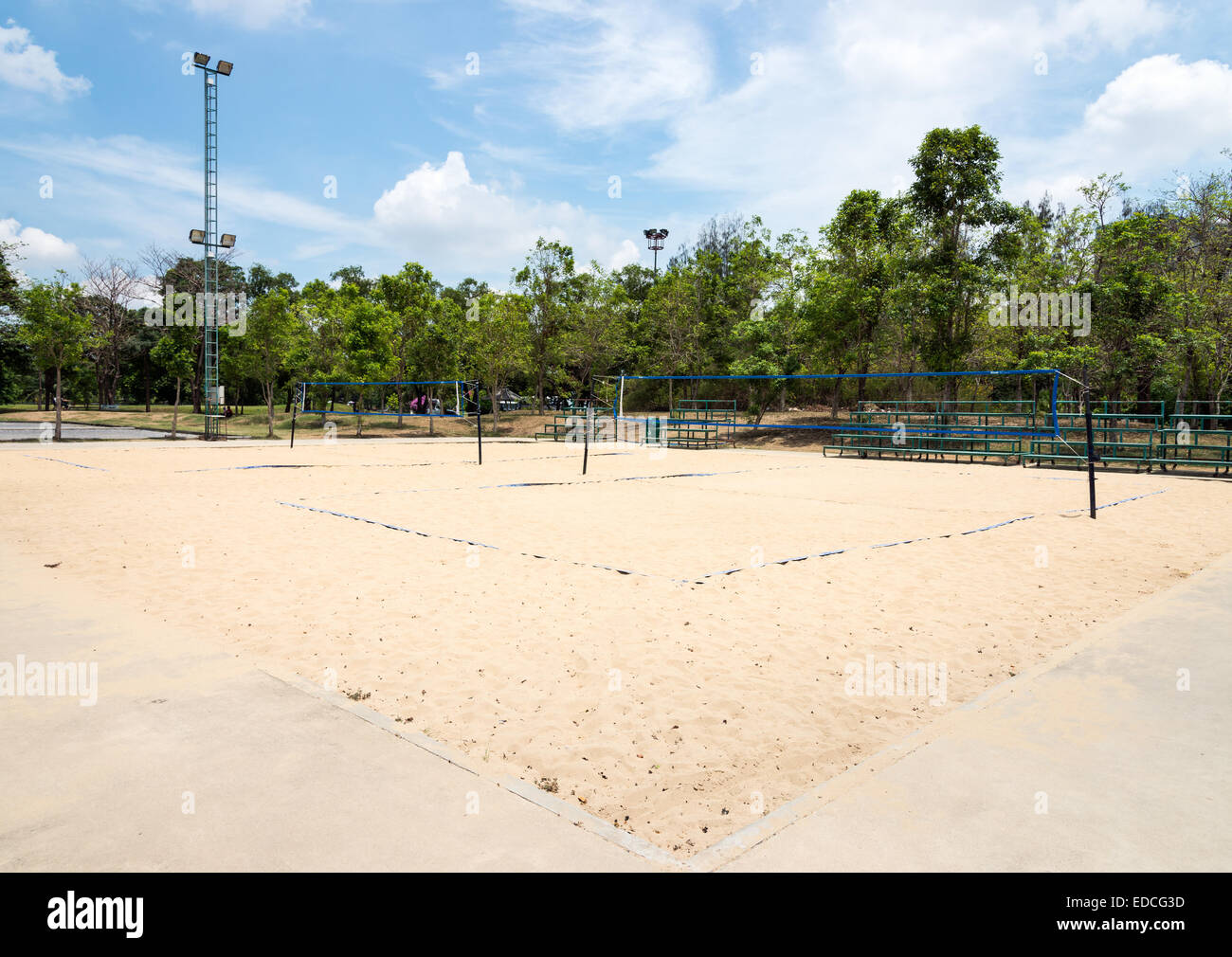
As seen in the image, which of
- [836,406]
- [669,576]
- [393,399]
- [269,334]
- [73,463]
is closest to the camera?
[669,576]

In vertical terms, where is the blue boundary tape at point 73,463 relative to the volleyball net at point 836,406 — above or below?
below

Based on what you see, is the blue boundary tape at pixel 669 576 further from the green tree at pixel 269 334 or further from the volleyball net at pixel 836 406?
the green tree at pixel 269 334

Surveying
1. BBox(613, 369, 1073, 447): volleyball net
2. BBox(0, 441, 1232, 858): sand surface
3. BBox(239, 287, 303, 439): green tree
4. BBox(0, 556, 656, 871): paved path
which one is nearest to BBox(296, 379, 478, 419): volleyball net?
BBox(239, 287, 303, 439): green tree

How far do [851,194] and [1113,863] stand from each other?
1170 inches

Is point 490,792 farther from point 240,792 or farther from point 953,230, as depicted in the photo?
point 953,230

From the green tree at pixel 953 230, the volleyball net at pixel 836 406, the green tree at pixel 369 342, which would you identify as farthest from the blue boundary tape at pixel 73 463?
the green tree at pixel 953 230

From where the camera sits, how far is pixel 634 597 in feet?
19.4

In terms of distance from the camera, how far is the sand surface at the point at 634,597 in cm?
354

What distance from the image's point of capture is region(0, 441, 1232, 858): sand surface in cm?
354

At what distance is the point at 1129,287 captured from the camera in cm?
2683

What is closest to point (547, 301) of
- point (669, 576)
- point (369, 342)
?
point (369, 342)

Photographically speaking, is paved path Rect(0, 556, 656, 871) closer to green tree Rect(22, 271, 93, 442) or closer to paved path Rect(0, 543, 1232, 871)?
paved path Rect(0, 543, 1232, 871)
